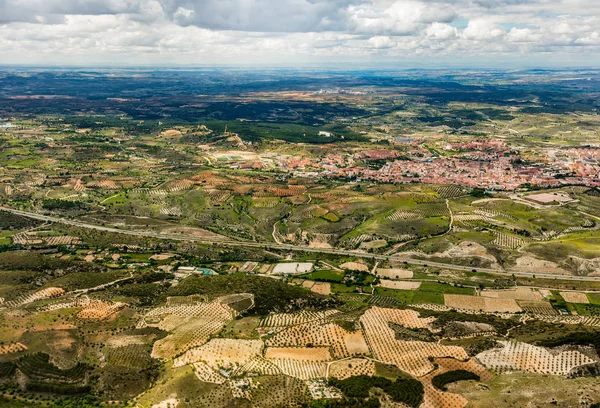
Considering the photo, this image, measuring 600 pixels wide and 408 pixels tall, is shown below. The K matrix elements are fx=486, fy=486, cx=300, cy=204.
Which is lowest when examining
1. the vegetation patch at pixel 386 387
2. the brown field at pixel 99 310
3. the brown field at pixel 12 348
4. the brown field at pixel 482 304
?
the brown field at pixel 482 304

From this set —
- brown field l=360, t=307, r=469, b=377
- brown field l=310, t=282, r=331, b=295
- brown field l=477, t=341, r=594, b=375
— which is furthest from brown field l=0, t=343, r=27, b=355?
brown field l=477, t=341, r=594, b=375

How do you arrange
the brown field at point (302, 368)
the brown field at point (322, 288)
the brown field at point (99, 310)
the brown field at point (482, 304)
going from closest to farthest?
1. the brown field at point (302, 368)
2. the brown field at point (99, 310)
3. the brown field at point (482, 304)
4. the brown field at point (322, 288)

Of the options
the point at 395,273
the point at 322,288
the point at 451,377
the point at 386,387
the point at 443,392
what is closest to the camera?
the point at 443,392

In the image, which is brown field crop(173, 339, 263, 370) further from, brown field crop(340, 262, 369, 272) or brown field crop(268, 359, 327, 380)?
brown field crop(340, 262, 369, 272)

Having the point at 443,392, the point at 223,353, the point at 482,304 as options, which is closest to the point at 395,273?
the point at 482,304

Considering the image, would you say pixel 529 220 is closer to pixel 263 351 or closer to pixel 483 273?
Result: pixel 483 273

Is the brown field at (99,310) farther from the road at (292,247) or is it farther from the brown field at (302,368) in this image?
the road at (292,247)

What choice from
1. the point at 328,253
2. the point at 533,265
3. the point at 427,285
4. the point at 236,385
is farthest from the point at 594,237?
the point at 236,385

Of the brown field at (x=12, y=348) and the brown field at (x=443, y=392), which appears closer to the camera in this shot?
the brown field at (x=443, y=392)

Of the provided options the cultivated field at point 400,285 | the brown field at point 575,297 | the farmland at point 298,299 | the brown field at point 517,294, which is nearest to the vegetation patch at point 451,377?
the farmland at point 298,299

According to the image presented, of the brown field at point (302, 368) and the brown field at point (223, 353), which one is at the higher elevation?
Result: the brown field at point (223, 353)

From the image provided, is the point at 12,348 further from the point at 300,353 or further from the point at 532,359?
the point at 532,359
